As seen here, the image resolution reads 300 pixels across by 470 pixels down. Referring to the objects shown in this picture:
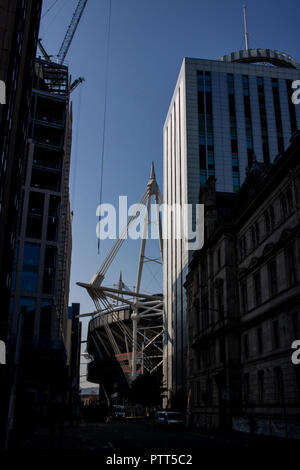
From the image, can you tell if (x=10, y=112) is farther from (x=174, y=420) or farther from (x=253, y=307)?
(x=174, y=420)

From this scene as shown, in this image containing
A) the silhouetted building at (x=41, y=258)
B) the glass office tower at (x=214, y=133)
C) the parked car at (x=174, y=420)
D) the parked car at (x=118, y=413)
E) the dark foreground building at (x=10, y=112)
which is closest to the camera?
the dark foreground building at (x=10, y=112)

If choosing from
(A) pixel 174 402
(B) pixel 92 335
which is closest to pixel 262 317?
(A) pixel 174 402

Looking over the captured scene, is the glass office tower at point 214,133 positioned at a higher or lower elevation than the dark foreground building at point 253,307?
higher

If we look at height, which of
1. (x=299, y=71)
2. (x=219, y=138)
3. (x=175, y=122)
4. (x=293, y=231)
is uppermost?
(x=299, y=71)

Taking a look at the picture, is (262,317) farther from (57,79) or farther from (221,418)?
(57,79)

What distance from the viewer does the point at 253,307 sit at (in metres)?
43.4

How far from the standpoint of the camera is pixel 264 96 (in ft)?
319

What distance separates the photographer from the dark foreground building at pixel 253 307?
116ft

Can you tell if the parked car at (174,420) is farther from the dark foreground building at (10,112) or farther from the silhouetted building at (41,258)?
the silhouetted building at (41,258)

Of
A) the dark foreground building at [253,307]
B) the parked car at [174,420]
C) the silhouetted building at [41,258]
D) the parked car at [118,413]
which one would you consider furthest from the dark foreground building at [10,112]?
the parked car at [118,413]

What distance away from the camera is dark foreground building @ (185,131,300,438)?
35500mm

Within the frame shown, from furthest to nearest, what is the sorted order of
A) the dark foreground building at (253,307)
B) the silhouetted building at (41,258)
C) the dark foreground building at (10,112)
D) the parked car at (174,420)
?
the silhouetted building at (41,258) → the parked car at (174,420) → the dark foreground building at (10,112) → the dark foreground building at (253,307)
